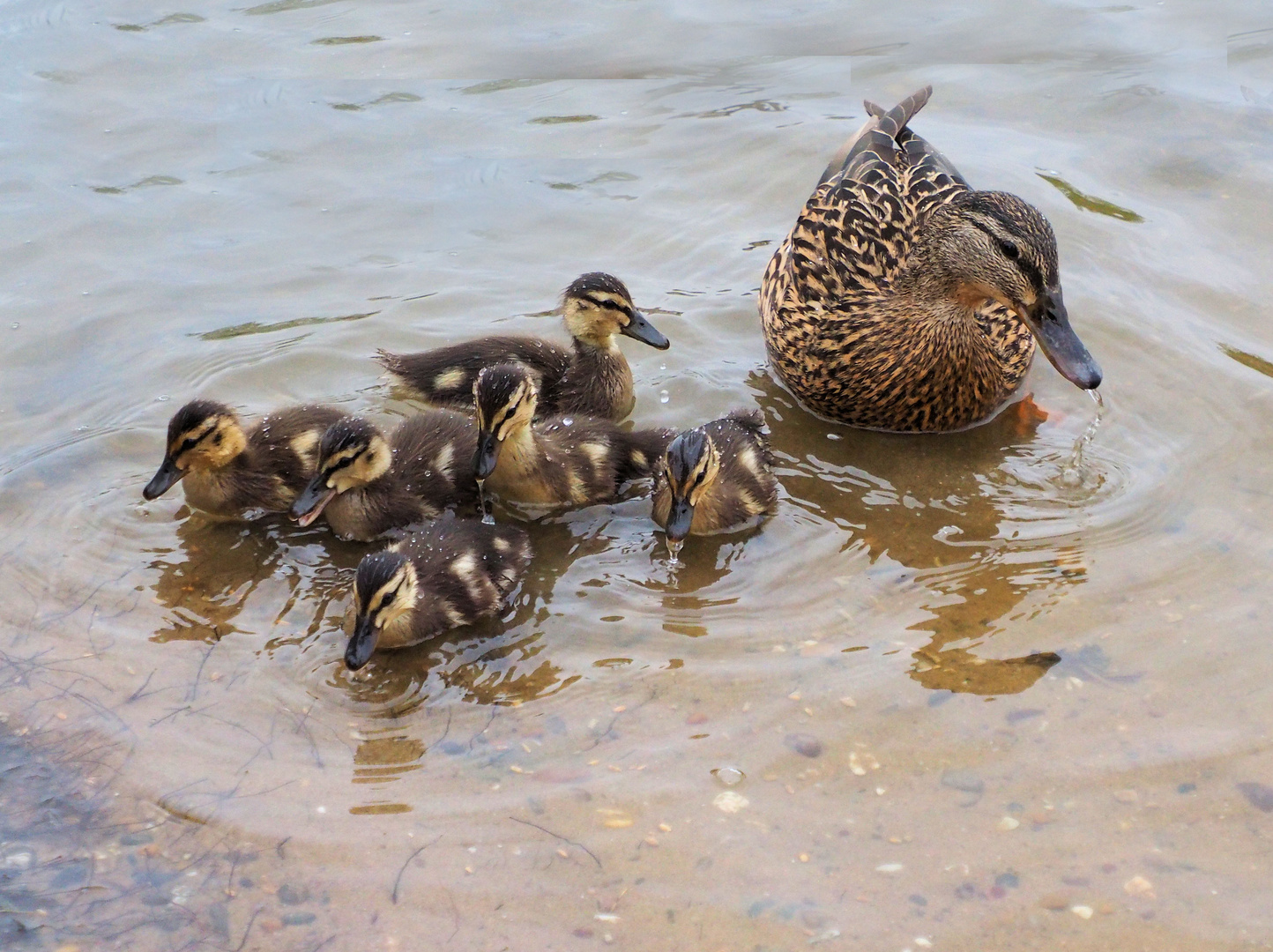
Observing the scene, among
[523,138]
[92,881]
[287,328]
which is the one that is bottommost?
[92,881]

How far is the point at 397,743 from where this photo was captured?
302 centimetres

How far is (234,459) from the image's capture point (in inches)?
151

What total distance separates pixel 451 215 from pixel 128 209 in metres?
1.29

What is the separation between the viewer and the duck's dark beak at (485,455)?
3.76m

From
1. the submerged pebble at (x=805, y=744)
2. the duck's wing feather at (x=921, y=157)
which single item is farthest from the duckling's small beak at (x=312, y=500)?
the duck's wing feather at (x=921, y=157)

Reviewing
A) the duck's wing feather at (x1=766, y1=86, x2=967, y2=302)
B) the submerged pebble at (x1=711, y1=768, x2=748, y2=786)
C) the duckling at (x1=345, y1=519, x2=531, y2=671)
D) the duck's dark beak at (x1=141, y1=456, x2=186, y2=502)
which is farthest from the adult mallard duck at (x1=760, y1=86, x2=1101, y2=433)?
the duck's dark beak at (x1=141, y1=456, x2=186, y2=502)

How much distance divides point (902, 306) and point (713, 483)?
105 centimetres

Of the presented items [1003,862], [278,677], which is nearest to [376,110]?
[278,677]

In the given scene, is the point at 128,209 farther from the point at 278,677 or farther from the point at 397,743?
the point at 397,743

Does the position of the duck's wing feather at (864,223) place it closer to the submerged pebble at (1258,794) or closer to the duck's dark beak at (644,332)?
the duck's dark beak at (644,332)

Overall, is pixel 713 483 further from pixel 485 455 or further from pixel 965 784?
pixel 965 784

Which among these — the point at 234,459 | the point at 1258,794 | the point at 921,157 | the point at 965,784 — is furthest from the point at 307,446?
the point at 1258,794

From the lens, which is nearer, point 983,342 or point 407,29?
point 983,342

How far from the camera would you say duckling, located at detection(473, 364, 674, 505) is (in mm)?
3775
